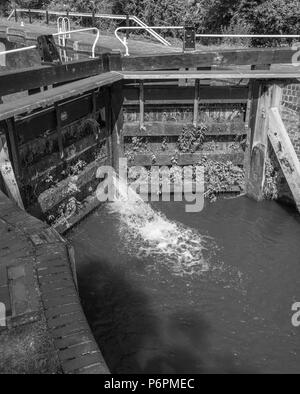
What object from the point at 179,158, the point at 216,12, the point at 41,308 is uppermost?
the point at 216,12

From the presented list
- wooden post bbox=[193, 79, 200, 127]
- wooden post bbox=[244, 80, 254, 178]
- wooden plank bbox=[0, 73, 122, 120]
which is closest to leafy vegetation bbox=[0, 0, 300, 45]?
wooden post bbox=[244, 80, 254, 178]

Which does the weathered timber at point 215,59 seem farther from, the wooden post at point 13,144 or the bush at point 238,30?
the bush at point 238,30

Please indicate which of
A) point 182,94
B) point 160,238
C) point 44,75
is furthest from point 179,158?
point 44,75

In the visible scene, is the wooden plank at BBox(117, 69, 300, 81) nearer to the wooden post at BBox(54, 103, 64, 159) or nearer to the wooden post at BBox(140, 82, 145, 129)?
the wooden post at BBox(140, 82, 145, 129)

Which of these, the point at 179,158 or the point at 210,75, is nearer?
the point at 210,75

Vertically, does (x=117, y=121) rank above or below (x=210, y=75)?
below

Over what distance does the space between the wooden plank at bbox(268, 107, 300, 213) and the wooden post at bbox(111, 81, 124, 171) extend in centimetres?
314

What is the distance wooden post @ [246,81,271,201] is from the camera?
28.7 feet

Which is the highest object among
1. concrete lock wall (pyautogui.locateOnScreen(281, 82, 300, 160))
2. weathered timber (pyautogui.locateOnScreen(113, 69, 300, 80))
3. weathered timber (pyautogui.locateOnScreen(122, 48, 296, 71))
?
weathered timber (pyautogui.locateOnScreen(122, 48, 296, 71))

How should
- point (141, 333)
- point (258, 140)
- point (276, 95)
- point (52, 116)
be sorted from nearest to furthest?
point (141, 333), point (52, 116), point (276, 95), point (258, 140)

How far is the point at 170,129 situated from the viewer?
9164 mm

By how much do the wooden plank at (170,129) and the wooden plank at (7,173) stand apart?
A: 3.31m

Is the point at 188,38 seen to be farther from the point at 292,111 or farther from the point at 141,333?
the point at 141,333

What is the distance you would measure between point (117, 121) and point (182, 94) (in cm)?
152
